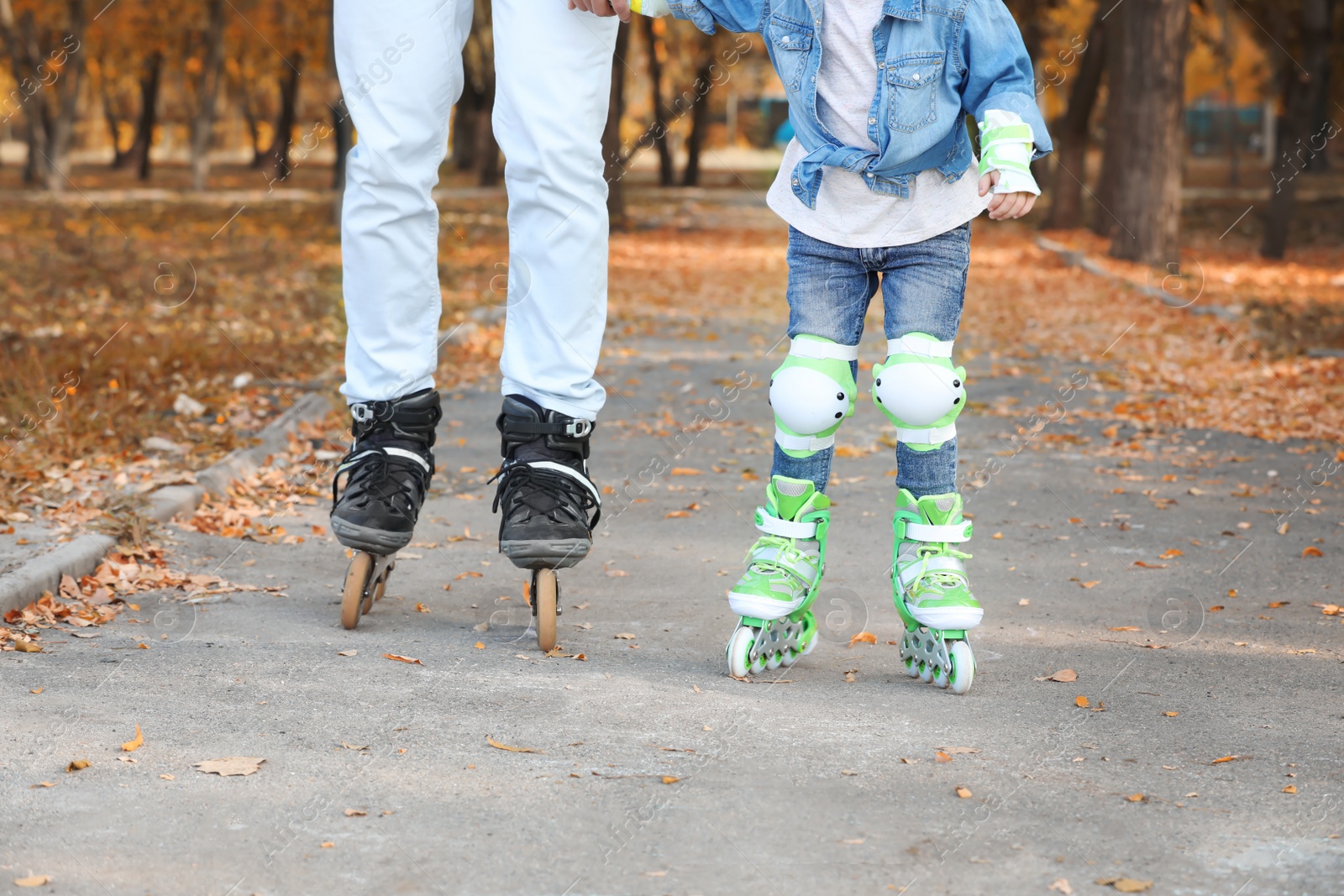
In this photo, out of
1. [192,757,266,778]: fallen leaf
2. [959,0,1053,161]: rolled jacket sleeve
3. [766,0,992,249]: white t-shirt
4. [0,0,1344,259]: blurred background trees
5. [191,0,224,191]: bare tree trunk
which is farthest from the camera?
[191,0,224,191]: bare tree trunk

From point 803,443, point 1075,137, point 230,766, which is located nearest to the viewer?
point 230,766

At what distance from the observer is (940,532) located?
3.12 meters

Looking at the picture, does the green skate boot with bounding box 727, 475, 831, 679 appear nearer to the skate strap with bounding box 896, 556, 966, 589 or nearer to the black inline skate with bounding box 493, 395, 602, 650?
the skate strap with bounding box 896, 556, 966, 589

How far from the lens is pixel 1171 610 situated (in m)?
3.79

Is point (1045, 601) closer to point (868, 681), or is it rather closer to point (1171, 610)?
point (1171, 610)

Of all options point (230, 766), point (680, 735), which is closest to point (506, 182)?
point (680, 735)

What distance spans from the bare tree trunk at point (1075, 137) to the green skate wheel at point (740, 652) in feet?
61.1

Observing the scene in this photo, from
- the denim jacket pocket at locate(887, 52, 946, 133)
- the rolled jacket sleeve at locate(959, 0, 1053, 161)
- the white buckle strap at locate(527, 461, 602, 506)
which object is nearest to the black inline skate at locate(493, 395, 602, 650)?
the white buckle strap at locate(527, 461, 602, 506)

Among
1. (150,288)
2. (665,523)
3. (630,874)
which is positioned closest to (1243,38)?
(150,288)

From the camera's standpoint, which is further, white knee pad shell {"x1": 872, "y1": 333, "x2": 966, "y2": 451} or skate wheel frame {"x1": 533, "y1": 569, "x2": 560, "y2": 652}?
skate wheel frame {"x1": 533, "y1": 569, "x2": 560, "y2": 652}

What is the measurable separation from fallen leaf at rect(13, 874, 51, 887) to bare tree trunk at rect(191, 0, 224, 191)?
2736 centimetres

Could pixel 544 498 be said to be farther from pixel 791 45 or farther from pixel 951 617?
pixel 791 45

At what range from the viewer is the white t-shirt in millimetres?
3090

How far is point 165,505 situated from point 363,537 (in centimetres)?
149
